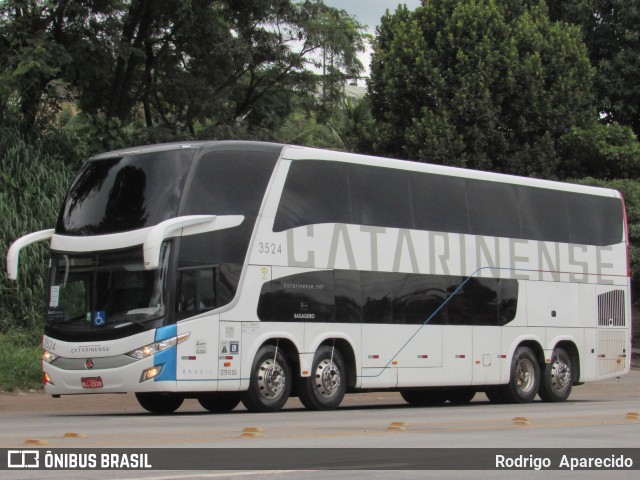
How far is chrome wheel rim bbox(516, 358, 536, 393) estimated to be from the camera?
21.8m

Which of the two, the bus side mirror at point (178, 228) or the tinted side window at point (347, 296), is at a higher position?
the bus side mirror at point (178, 228)

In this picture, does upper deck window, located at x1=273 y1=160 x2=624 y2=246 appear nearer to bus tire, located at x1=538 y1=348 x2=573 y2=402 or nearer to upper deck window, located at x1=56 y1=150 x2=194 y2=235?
upper deck window, located at x1=56 y1=150 x2=194 y2=235

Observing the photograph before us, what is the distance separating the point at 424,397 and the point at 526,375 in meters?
2.08

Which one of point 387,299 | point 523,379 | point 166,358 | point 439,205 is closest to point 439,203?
point 439,205

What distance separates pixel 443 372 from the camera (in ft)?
65.8

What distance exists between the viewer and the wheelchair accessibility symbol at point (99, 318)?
16547mm

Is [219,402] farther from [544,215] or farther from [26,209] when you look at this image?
[26,209]

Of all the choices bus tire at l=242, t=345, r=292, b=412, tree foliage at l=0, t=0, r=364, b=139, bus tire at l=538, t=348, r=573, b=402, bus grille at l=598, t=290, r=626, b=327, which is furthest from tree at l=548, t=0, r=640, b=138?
bus tire at l=242, t=345, r=292, b=412

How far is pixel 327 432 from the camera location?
12797 mm

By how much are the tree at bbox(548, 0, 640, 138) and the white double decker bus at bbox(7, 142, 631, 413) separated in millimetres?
17611

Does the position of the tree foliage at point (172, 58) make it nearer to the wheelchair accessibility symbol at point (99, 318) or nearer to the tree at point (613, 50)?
the tree at point (613, 50)

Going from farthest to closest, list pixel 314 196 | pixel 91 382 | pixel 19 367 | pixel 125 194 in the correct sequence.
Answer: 1. pixel 19 367
2. pixel 314 196
3. pixel 125 194
4. pixel 91 382

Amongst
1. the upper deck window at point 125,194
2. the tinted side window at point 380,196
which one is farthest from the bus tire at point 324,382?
the upper deck window at point 125,194

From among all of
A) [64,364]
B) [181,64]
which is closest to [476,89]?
[181,64]
